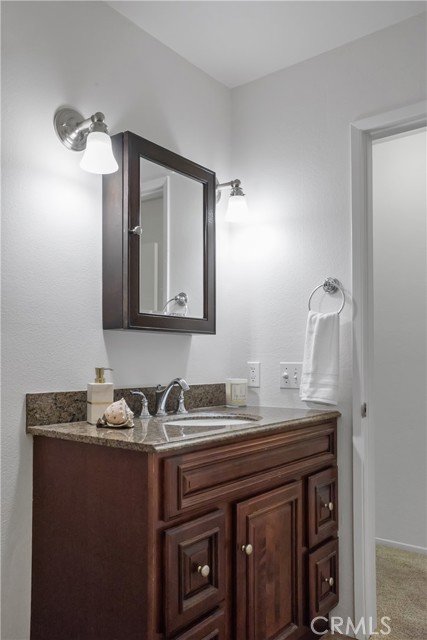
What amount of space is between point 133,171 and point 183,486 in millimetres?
1086

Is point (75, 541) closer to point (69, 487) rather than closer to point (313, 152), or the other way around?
point (69, 487)

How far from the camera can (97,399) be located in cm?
161

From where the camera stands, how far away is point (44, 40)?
1.67 meters

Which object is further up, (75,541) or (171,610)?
(75,541)

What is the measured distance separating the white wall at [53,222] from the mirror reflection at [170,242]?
6.1 inches

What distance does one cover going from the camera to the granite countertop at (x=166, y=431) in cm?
128

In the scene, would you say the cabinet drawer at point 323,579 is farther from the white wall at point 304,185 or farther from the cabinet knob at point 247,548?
the cabinet knob at point 247,548

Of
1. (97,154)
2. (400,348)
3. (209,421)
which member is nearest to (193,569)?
(209,421)


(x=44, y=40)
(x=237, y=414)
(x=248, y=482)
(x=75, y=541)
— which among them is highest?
(x=44, y=40)

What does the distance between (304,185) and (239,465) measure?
4.28 feet

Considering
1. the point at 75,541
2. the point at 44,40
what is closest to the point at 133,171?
the point at 44,40

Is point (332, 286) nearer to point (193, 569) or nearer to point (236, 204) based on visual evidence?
point (236, 204)

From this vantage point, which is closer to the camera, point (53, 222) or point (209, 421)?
point (53, 222)

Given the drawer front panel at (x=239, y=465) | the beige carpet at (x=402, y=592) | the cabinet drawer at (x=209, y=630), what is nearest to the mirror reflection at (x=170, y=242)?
the drawer front panel at (x=239, y=465)
